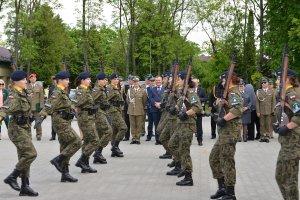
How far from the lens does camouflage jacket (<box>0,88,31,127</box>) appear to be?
31.6ft

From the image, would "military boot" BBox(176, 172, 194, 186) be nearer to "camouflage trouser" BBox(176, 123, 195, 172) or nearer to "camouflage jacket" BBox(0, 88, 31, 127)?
"camouflage trouser" BBox(176, 123, 195, 172)

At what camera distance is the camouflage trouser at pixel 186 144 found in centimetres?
1076

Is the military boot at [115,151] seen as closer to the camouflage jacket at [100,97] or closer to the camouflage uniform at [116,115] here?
the camouflage uniform at [116,115]

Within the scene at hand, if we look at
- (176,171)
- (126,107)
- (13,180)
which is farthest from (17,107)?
(126,107)

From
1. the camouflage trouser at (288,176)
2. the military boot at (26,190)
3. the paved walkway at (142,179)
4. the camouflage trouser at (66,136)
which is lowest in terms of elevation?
the paved walkway at (142,179)

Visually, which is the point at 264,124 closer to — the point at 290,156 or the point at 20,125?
the point at 20,125

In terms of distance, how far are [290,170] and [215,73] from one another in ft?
170

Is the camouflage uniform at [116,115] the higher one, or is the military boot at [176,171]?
the camouflage uniform at [116,115]

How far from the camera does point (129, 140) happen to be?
2070 cm

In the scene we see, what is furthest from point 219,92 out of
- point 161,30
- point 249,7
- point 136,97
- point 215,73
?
point 215,73

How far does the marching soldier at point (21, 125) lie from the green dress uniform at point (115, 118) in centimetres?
566

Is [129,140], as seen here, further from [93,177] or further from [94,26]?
[94,26]

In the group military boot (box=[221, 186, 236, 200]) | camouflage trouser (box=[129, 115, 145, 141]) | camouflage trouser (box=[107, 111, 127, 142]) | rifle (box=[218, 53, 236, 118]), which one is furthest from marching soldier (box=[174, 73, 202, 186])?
camouflage trouser (box=[129, 115, 145, 141])

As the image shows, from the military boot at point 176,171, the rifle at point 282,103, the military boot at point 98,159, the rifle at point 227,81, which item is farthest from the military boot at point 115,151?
the rifle at point 282,103
